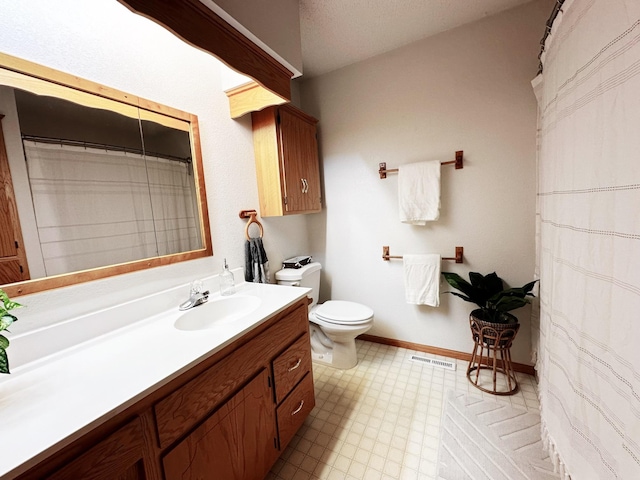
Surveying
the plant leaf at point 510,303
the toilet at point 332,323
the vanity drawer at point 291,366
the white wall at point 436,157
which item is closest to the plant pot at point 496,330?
the plant leaf at point 510,303

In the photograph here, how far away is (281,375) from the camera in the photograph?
45.7 inches

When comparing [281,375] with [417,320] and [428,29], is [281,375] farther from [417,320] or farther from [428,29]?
[428,29]

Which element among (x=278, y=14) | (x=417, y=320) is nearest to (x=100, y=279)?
(x=278, y=14)

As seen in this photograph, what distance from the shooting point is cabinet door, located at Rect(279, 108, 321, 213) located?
1.76 metres

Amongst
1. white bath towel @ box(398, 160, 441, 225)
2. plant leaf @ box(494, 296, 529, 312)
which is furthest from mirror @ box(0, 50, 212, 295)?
plant leaf @ box(494, 296, 529, 312)

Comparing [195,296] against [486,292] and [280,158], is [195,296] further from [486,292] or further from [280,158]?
[486,292]

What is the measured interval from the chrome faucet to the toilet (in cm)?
67

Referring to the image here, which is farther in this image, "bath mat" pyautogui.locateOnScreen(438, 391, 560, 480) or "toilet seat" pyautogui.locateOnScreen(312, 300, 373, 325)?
"toilet seat" pyautogui.locateOnScreen(312, 300, 373, 325)

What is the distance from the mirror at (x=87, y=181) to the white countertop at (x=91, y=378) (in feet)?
0.77

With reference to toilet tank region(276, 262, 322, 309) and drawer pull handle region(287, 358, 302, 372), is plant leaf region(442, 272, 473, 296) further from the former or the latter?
drawer pull handle region(287, 358, 302, 372)

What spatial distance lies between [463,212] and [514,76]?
891 millimetres

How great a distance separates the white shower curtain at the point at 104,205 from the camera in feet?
2.88

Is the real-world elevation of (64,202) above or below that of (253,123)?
below

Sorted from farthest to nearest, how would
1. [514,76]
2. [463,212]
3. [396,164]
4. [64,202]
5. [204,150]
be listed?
Answer: [396,164]
[463,212]
[514,76]
[204,150]
[64,202]
